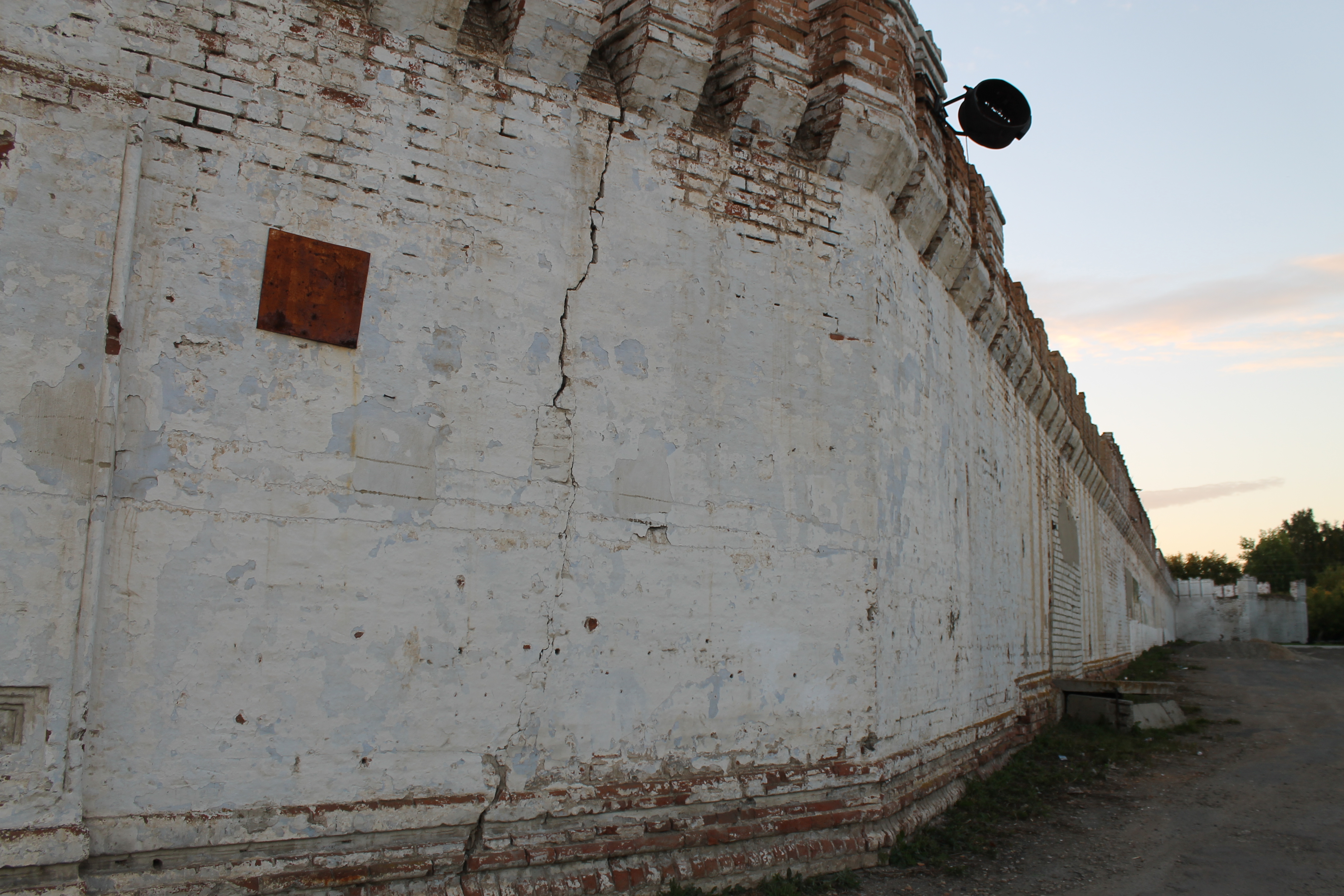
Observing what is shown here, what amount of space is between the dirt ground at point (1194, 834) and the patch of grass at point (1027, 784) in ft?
0.43

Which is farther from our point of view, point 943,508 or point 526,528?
point 943,508

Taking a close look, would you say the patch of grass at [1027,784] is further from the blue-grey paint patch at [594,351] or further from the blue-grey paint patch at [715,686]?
the blue-grey paint patch at [594,351]

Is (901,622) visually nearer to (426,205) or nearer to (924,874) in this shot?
(924,874)

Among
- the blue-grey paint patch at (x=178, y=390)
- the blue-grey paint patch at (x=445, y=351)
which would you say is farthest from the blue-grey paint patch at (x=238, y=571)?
the blue-grey paint patch at (x=445, y=351)

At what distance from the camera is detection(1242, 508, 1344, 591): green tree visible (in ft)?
198

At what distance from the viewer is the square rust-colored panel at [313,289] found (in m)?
3.80

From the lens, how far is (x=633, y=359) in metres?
4.72

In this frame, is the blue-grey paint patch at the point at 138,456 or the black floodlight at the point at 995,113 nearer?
the blue-grey paint patch at the point at 138,456

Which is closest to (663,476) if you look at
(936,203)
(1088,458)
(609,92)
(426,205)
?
(426,205)

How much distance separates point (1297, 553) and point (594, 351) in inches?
2983

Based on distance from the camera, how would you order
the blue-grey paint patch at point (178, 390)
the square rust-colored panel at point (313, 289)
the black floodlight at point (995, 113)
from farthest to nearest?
the black floodlight at point (995, 113)
the square rust-colored panel at point (313, 289)
the blue-grey paint patch at point (178, 390)

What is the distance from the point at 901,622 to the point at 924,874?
151 cm

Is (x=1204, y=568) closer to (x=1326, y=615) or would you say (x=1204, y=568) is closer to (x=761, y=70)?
(x=1326, y=615)

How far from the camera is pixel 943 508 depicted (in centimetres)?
680
